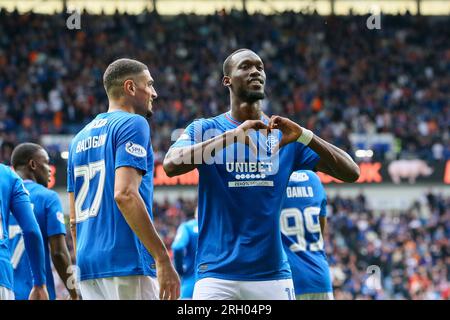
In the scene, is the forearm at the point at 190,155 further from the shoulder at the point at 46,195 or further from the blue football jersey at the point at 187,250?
the blue football jersey at the point at 187,250

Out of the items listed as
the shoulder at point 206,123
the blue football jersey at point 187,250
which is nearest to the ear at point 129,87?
the shoulder at point 206,123

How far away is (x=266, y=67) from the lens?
110ft

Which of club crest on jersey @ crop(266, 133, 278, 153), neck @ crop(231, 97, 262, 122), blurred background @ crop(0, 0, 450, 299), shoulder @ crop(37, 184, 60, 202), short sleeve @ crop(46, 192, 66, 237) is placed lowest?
short sleeve @ crop(46, 192, 66, 237)

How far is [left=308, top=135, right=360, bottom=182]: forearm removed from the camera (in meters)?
5.36

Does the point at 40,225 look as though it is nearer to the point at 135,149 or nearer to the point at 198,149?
the point at 135,149

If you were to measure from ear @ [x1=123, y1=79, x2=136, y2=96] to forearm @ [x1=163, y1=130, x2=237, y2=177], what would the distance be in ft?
2.17

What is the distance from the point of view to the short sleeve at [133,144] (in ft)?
17.3

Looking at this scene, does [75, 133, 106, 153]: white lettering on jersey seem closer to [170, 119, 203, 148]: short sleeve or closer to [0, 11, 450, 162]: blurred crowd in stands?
[170, 119, 203, 148]: short sleeve

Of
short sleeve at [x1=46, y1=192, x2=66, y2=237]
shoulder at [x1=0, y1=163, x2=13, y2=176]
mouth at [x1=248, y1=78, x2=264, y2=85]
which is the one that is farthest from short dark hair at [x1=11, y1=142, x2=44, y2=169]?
mouth at [x1=248, y1=78, x2=264, y2=85]

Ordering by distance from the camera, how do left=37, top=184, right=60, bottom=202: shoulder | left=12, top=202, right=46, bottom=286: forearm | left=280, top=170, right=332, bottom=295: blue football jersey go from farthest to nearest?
left=280, top=170, right=332, bottom=295: blue football jersey → left=37, top=184, right=60, bottom=202: shoulder → left=12, top=202, right=46, bottom=286: forearm

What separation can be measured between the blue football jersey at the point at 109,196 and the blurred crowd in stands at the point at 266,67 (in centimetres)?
2108

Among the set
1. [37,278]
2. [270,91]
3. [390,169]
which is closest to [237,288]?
[37,278]
